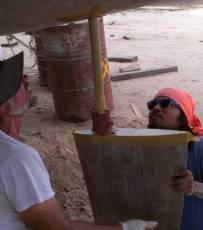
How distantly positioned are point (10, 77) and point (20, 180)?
0.45 m

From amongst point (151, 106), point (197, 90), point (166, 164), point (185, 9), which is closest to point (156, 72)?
point (197, 90)

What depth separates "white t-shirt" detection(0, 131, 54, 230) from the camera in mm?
1647

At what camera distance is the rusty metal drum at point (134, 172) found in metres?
1.99

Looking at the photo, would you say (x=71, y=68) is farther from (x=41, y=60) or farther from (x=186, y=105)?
(x=186, y=105)

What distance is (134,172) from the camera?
2.12 metres

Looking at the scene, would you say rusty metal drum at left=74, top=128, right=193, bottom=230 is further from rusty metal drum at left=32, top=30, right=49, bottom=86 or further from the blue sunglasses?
rusty metal drum at left=32, top=30, right=49, bottom=86

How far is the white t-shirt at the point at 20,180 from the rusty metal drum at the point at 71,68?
3.74 meters

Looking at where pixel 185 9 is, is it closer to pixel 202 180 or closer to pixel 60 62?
pixel 60 62

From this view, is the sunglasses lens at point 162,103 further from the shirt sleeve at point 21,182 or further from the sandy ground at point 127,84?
the sandy ground at point 127,84

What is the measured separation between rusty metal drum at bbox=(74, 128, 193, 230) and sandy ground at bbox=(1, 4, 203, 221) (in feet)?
4.83

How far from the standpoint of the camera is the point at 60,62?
17.9 ft

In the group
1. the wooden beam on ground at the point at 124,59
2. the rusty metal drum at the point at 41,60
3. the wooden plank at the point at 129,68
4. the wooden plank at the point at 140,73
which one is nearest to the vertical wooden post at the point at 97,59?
the rusty metal drum at the point at 41,60

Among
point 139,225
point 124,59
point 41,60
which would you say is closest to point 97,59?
point 139,225

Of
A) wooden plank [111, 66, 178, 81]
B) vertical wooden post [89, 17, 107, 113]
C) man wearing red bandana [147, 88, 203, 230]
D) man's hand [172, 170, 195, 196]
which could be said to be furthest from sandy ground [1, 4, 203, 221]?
vertical wooden post [89, 17, 107, 113]
